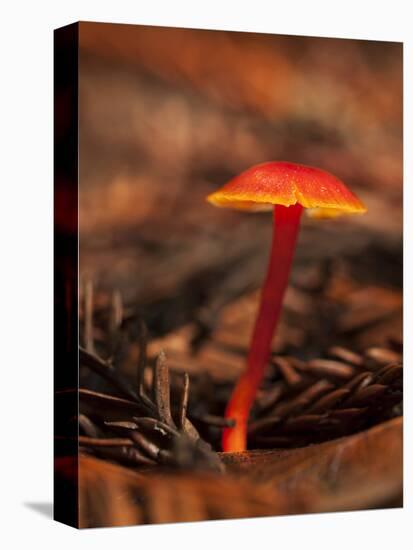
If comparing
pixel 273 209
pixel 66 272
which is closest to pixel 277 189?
pixel 273 209

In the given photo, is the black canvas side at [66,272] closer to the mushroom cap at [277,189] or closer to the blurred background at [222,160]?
the blurred background at [222,160]

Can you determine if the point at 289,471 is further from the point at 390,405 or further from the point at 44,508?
the point at 44,508

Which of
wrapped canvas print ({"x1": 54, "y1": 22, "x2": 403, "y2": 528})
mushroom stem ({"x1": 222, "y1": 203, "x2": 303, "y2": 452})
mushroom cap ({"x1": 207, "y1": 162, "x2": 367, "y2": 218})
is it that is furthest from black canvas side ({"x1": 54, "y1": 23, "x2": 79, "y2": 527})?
mushroom stem ({"x1": 222, "y1": 203, "x2": 303, "y2": 452})

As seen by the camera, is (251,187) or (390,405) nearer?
(251,187)

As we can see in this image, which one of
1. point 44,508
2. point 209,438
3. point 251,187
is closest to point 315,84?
point 251,187

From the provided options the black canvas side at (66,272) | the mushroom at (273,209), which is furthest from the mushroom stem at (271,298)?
the black canvas side at (66,272)

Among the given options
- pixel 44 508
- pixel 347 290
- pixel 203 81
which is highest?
pixel 203 81

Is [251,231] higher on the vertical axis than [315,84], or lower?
lower

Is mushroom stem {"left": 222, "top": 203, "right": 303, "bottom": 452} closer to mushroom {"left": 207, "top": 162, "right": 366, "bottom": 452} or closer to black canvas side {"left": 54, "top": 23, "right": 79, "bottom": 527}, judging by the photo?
mushroom {"left": 207, "top": 162, "right": 366, "bottom": 452}
